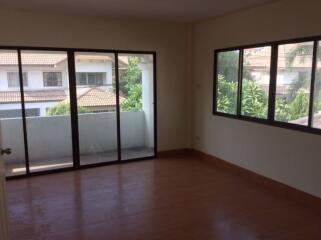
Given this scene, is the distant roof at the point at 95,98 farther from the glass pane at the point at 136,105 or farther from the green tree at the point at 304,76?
the green tree at the point at 304,76

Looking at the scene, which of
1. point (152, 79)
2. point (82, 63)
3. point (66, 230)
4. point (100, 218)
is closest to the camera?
point (66, 230)

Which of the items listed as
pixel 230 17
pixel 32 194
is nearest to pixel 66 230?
pixel 32 194

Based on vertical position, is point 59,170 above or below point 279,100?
below

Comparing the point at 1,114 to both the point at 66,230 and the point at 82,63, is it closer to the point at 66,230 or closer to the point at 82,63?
the point at 82,63

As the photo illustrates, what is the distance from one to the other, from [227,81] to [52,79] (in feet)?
9.22

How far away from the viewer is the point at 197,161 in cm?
539

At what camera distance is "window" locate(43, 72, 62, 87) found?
4.59 metres

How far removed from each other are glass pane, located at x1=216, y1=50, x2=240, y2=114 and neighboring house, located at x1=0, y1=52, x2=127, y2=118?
166cm

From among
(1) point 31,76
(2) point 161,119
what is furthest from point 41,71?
(2) point 161,119

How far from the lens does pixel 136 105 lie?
Result: 5.36 meters

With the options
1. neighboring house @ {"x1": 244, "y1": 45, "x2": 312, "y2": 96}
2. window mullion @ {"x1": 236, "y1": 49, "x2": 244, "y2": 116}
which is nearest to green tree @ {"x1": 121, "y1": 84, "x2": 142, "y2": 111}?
window mullion @ {"x1": 236, "y1": 49, "x2": 244, "y2": 116}

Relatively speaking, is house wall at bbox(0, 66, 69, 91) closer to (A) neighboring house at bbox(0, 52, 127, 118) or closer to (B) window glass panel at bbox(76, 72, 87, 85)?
(A) neighboring house at bbox(0, 52, 127, 118)

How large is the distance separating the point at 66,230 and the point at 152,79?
10.3 feet

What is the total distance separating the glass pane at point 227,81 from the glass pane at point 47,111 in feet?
8.29
